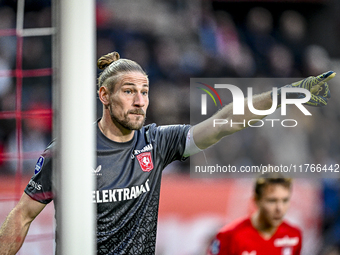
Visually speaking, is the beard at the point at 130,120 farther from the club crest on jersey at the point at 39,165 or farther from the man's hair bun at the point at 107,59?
the club crest on jersey at the point at 39,165

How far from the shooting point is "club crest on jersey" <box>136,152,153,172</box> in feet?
4.95

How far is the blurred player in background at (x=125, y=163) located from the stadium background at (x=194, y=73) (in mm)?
68

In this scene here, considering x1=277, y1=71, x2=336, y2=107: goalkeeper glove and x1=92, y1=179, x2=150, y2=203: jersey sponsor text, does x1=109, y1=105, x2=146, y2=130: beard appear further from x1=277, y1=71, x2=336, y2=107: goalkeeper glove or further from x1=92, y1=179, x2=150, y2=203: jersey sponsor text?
x1=277, y1=71, x2=336, y2=107: goalkeeper glove

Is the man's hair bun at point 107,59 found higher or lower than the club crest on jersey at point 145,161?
higher

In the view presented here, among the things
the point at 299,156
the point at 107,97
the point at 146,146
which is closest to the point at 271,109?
the point at 299,156

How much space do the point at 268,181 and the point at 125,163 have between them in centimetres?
72

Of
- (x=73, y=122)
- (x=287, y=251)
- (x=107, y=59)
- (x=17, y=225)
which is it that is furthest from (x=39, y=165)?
(x=287, y=251)

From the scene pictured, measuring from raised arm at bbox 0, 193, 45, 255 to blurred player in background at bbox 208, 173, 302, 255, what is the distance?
2.85 feet

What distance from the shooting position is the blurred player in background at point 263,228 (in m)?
1.63

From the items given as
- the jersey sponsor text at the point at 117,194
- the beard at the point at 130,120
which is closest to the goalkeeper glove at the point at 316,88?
the beard at the point at 130,120

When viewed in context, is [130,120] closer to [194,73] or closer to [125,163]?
[125,163]

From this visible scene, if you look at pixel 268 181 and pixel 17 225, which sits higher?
pixel 268 181

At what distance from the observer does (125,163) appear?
1492mm

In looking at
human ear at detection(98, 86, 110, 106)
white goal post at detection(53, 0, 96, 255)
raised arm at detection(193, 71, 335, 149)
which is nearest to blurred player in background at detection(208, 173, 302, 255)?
raised arm at detection(193, 71, 335, 149)
